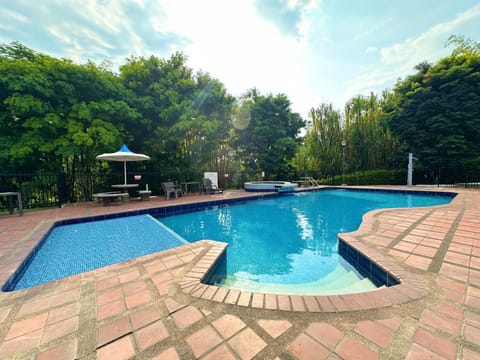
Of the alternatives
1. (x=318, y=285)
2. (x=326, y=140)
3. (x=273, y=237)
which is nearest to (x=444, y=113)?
(x=326, y=140)

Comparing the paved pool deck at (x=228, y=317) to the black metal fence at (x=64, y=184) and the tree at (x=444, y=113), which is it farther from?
the tree at (x=444, y=113)

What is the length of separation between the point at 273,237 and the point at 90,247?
3456 millimetres

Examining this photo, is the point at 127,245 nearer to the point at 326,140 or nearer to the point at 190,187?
the point at 190,187

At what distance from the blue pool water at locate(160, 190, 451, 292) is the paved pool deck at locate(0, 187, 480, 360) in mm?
930

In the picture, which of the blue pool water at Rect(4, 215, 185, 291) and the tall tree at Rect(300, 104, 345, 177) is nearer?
the blue pool water at Rect(4, 215, 185, 291)

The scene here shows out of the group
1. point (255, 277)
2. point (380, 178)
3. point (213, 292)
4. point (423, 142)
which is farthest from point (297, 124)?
point (213, 292)

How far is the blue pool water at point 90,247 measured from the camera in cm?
237

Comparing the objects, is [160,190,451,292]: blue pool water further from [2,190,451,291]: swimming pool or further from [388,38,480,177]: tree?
[388,38,480,177]: tree

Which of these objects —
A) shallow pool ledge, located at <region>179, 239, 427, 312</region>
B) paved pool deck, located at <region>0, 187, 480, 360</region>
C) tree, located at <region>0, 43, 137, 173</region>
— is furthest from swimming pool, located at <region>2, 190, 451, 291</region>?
tree, located at <region>0, 43, 137, 173</region>

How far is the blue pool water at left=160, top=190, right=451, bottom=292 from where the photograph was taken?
2.79 metres

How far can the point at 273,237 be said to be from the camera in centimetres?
427

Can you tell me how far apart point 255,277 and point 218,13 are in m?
6.47

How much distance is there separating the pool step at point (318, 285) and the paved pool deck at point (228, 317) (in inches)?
17.2

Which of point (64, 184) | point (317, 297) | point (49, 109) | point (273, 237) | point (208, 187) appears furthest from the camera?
point (208, 187)
